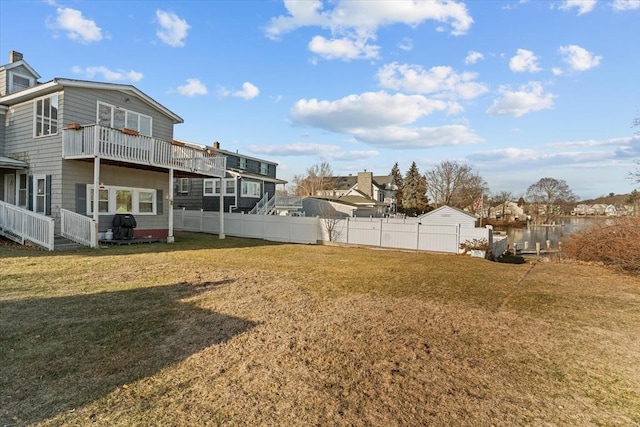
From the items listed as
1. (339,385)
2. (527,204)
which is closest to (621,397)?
(339,385)

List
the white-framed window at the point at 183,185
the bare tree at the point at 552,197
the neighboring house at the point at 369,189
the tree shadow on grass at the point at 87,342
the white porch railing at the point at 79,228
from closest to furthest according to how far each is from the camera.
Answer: the tree shadow on grass at the point at 87,342 < the white porch railing at the point at 79,228 < the white-framed window at the point at 183,185 < the neighboring house at the point at 369,189 < the bare tree at the point at 552,197

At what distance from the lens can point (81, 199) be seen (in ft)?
43.1

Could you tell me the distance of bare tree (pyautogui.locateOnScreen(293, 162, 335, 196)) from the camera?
2196 inches

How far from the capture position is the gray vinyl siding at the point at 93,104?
504 inches

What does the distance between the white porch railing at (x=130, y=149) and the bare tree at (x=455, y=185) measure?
43538mm

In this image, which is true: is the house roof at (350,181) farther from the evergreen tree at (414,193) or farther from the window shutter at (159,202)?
the window shutter at (159,202)

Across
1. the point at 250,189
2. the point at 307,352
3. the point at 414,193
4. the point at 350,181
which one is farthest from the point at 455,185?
the point at 307,352

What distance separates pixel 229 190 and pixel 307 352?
2124 cm

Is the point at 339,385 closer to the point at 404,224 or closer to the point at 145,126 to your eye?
the point at 404,224

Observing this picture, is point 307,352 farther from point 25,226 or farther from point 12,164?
point 12,164

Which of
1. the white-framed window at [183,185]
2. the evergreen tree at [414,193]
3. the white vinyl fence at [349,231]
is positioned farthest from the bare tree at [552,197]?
the white-framed window at [183,185]

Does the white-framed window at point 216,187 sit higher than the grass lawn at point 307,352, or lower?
higher

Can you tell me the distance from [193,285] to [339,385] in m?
4.56

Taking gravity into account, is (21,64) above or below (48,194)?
above
